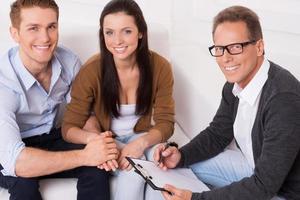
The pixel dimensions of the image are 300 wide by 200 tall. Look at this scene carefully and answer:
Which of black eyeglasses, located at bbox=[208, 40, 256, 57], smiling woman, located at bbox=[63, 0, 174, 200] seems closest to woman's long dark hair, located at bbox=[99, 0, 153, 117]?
smiling woman, located at bbox=[63, 0, 174, 200]

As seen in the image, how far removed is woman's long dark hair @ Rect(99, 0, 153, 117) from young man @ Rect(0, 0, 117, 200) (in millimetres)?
139

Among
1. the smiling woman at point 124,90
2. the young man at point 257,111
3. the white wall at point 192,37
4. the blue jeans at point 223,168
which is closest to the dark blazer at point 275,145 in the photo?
the young man at point 257,111

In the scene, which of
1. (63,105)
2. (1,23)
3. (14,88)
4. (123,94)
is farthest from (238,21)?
(1,23)

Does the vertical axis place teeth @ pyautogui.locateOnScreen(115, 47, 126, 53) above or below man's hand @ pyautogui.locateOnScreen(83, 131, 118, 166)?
→ above

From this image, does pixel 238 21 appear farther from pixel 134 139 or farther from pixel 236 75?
pixel 134 139

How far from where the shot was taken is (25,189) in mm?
1410

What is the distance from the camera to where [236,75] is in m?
1.25

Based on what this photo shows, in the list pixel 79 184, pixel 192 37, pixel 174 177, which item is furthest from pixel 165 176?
pixel 192 37

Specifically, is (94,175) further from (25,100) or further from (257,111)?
(257,111)

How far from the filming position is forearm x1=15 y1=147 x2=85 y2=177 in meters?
1.43

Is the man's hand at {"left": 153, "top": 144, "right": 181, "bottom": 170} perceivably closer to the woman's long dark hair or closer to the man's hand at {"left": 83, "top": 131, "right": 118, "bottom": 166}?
the man's hand at {"left": 83, "top": 131, "right": 118, "bottom": 166}

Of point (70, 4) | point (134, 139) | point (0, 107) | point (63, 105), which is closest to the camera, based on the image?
point (0, 107)

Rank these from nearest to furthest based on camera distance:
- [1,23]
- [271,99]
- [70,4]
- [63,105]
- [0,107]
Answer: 1. [271,99]
2. [0,107]
3. [63,105]
4. [1,23]
5. [70,4]

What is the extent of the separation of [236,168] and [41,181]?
678 mm
